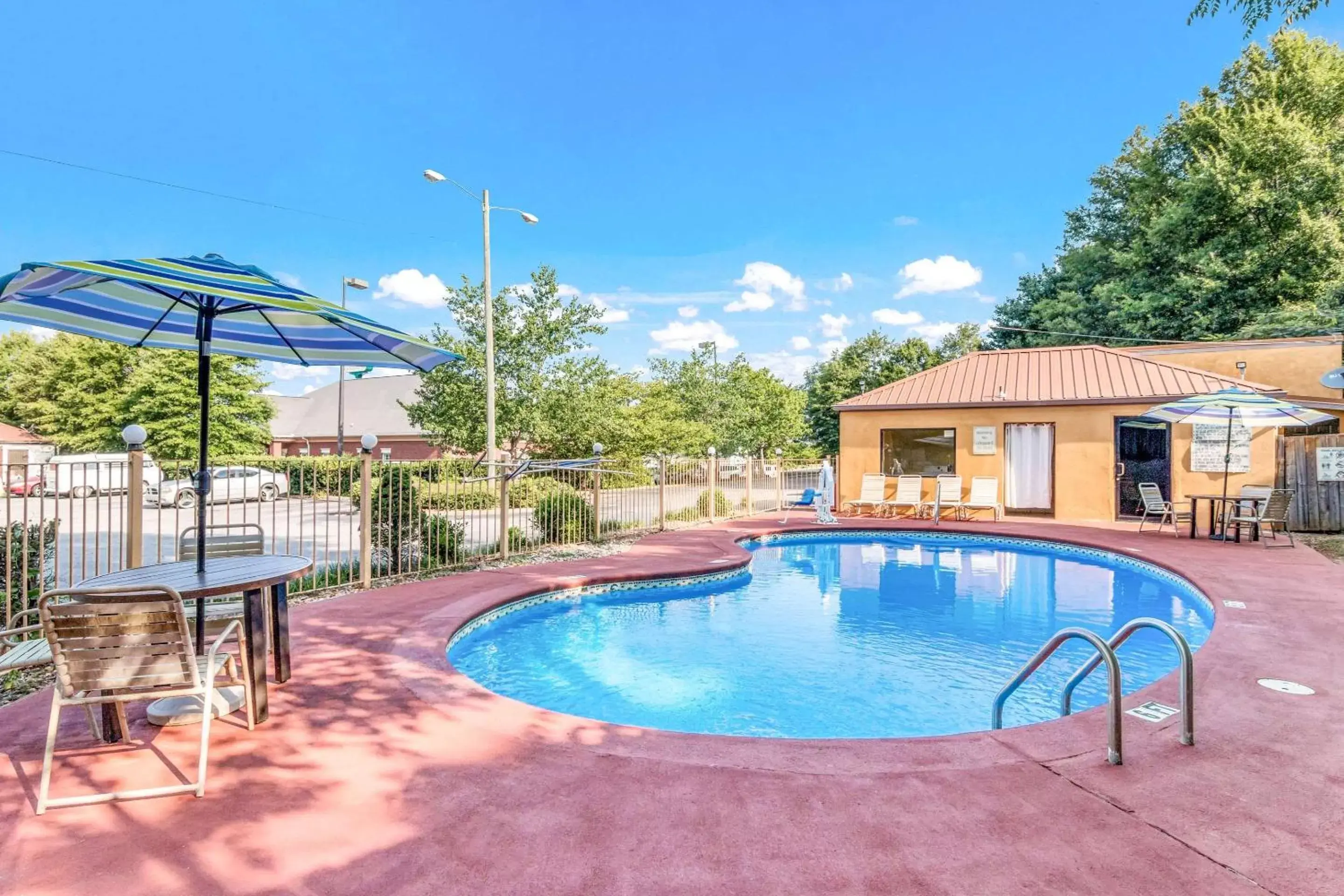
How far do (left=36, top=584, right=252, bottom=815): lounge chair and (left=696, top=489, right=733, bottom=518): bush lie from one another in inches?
468

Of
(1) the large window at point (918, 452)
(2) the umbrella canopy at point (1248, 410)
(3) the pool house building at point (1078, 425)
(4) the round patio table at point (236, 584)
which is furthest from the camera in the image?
(1) the large window at point (918, 452)

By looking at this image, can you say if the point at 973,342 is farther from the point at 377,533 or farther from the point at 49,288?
the point at 49,288

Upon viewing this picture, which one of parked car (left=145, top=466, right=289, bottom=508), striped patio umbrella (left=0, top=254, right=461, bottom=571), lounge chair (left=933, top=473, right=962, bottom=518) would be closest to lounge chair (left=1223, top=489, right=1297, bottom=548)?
lounge chair (left=933, top=473, right=962, bottom=518)

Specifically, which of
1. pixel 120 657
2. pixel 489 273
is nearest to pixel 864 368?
pixel 489 273

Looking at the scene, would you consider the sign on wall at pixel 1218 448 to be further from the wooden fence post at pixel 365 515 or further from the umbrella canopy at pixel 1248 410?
the wooden fence post at pixel 365 515

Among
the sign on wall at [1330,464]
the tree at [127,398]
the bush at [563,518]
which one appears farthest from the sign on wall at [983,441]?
the tree at [127,398]

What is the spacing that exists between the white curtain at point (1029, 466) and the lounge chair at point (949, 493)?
3.49ft

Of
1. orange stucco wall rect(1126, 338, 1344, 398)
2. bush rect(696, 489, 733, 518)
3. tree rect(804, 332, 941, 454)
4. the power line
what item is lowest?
bush rect(696, 489, 733, 518)

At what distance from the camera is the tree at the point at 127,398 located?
72.6 ft

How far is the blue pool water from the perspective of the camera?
5.17 meters

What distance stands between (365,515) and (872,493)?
1148 centimetres

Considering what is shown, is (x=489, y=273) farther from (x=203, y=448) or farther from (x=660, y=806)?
(x=660, y=806)

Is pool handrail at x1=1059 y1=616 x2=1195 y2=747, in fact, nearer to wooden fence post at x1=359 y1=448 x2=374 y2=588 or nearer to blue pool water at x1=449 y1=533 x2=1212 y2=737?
blue pool water at x1=449 y1=533 x2=1212 y2=737

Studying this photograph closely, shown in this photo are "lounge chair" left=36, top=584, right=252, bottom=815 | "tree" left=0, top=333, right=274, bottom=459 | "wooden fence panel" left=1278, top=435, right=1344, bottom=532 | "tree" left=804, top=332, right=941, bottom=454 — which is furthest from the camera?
"tree" left=804, top=332, right=941, bottom=454
